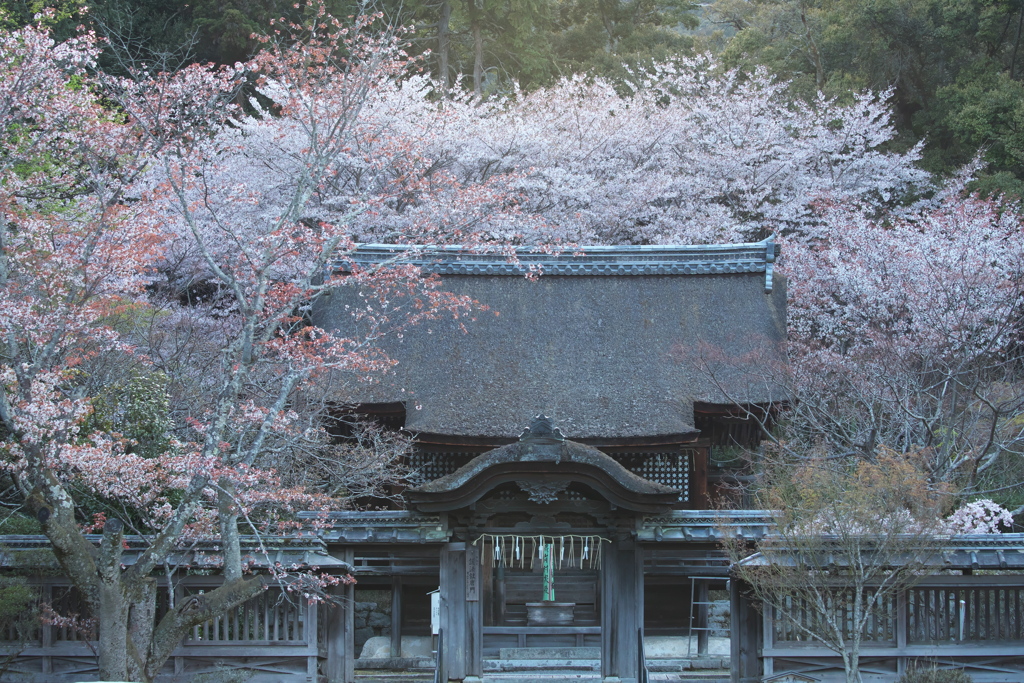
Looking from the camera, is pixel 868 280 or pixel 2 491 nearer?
pixel 2 491

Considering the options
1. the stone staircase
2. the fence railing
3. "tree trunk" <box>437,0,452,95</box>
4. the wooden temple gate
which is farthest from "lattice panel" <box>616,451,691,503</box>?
"tree trunk" <box>437,0,452,95</box>

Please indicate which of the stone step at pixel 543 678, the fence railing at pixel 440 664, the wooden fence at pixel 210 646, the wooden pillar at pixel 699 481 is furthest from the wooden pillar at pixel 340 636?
the wooden pillar at pixel 699 481

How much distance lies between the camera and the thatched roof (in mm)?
11641

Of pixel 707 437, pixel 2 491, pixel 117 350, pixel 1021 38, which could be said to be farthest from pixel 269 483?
pixel 1021 38

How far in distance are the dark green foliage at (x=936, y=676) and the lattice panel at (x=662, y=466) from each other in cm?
388

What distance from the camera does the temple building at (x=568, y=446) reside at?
914 centimetres

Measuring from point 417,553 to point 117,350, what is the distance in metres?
4.09

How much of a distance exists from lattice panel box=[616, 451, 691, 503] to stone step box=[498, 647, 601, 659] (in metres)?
2.49

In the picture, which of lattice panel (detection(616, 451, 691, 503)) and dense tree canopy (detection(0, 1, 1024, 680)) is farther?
lattice panel (detection(616, 451, 691, 503))

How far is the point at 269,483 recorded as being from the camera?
8.73m

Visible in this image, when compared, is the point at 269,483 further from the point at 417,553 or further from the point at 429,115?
the point at 429,115

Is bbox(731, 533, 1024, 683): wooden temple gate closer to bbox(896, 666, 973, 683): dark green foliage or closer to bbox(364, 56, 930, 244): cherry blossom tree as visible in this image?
bbox(896, 666, 973, 683): dark green foliage

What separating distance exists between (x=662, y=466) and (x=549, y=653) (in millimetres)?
3014

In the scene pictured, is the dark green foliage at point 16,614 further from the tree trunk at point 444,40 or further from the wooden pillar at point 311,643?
the tree trunk at point 444,40
